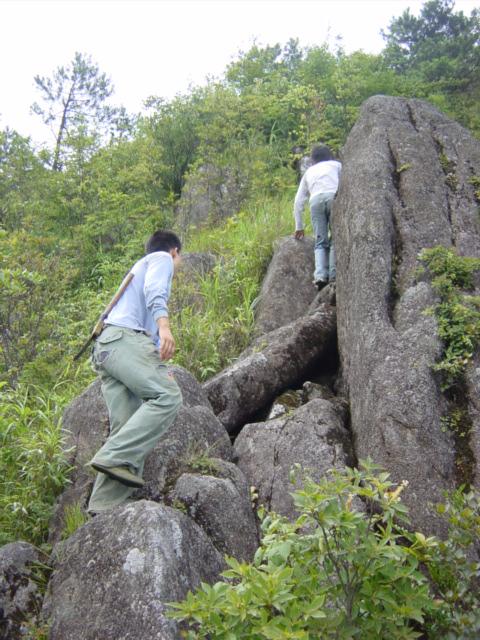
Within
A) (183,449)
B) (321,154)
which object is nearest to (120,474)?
(183,449)

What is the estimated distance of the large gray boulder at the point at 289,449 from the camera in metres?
6.05

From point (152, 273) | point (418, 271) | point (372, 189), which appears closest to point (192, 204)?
point (372, 189)

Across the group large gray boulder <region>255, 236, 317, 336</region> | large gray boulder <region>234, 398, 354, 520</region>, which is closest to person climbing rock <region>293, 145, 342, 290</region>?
large gray boulder <region>255, 236, 317, 336</region>

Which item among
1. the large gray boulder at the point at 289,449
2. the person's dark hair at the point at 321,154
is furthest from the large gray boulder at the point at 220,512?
the person's dark hair at the point at 321,154

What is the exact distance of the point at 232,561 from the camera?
9.87 ft

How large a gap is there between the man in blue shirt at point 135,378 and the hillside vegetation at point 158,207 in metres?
1.00

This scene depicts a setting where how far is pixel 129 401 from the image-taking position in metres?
5.52

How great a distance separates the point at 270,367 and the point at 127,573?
3882mm

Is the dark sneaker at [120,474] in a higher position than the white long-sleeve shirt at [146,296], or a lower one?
lower

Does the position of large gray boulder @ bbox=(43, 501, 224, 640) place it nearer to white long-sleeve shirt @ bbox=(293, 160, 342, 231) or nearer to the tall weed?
the tall weed

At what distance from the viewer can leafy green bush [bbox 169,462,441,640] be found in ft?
9.57

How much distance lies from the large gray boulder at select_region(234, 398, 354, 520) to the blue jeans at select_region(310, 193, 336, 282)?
10.4ft

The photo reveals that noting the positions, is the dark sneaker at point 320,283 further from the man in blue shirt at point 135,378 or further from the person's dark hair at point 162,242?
the man in blue shirt at point 135,378

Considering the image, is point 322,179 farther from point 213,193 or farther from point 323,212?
point 213,193
